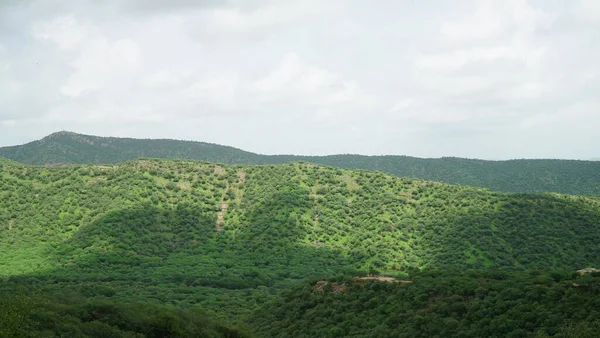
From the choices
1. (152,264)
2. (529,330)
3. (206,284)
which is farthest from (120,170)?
(529,330)

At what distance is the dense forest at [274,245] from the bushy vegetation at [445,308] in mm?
181

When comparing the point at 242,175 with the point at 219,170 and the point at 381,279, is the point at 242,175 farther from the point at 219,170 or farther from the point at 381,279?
the point at 381,279

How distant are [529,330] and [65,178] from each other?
91.9 m

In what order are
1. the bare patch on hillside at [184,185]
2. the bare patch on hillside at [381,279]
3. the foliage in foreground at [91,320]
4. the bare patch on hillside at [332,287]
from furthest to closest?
1. the bare patch on hillside at [184,185]
2. the bare patch on hillside at [332,287]
3. the bare patch on hillside at [381,279]
4. the foliage in foreground at [91,320]

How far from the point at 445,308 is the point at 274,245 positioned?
49.2 m

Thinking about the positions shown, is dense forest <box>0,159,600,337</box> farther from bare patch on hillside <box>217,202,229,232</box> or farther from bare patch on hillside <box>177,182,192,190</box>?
bare patch on hillside <box>177,182,192,190</box>

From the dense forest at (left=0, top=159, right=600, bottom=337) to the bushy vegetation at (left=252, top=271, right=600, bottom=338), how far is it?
181 millimetres

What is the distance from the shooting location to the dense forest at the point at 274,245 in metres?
48.3

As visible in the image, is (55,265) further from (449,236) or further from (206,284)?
(449,236)

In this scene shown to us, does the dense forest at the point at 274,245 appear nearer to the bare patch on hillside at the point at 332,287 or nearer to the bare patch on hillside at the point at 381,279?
the bare patch on hillside at the point at 332,287

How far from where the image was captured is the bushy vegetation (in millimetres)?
39656

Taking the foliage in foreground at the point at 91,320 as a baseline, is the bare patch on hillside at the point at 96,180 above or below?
above

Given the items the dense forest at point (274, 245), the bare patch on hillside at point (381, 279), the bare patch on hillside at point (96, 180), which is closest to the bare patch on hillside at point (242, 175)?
the dense forest at point (274, 245)

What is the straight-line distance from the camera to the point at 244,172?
12344 centimetres
